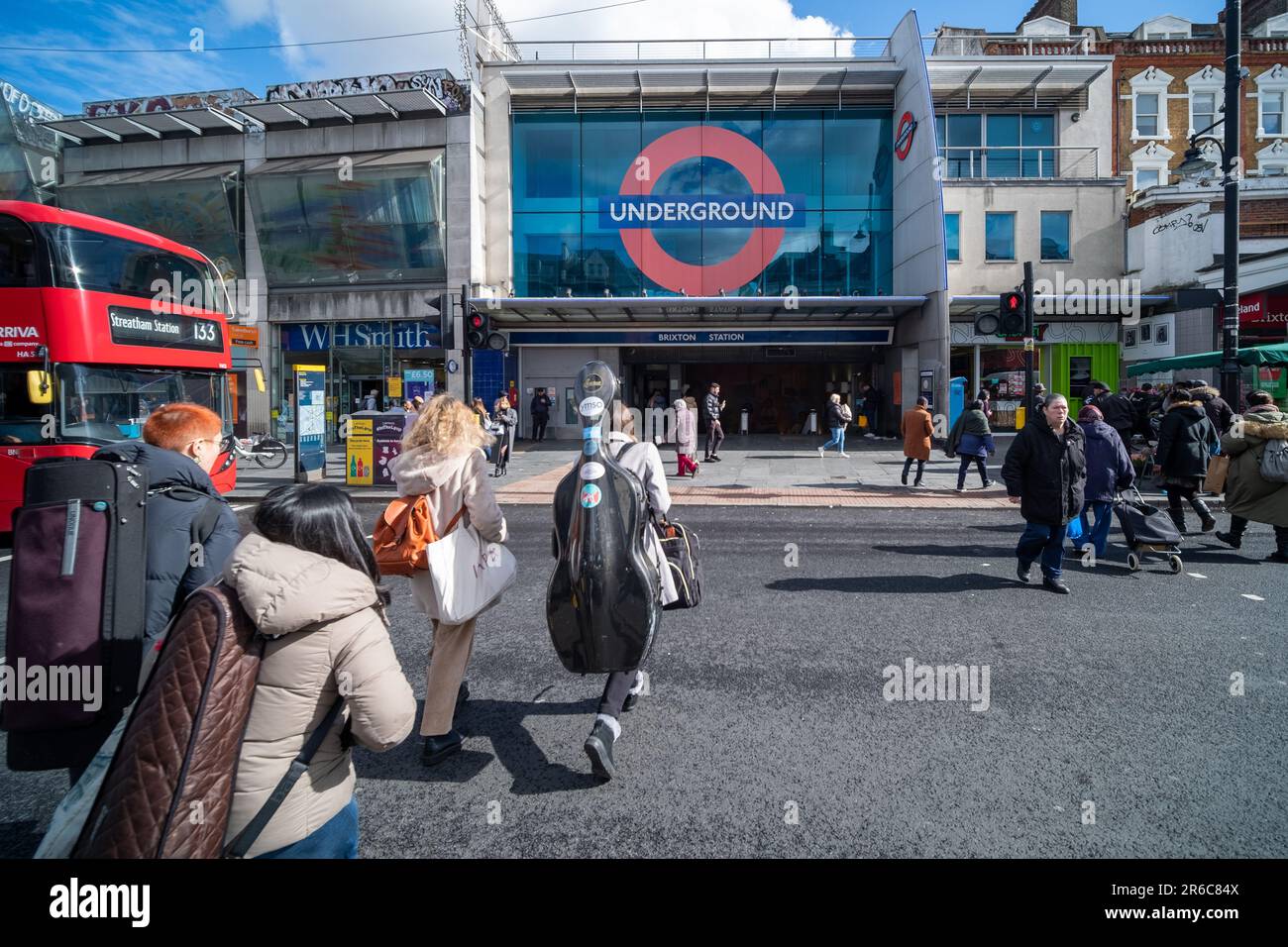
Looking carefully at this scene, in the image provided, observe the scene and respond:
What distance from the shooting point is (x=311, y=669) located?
73.3 inches

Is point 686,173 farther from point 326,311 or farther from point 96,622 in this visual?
point 96,622

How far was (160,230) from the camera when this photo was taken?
2573cm

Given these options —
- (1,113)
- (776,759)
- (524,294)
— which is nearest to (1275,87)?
(524,294)

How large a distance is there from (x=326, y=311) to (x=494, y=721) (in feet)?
77.9

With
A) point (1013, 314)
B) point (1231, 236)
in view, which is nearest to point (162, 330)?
point (1013, 314)

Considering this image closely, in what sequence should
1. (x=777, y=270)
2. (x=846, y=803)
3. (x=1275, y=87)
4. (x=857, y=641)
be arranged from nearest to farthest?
(x=846, y=803), (x=857, y=641), (x=777, y=270), (x=1275, y=87)

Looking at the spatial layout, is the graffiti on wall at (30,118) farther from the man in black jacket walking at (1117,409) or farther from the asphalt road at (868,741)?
the man in black jacket walking at (1117,409)

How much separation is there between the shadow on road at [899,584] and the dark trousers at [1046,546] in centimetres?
31

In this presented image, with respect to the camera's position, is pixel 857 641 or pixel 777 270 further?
pixel 777 270

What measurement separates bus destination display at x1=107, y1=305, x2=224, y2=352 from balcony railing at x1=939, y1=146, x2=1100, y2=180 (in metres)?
22.4

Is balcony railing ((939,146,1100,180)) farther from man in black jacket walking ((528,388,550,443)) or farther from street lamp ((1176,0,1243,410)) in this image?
man in black jacket walking ((528,388,550,443))

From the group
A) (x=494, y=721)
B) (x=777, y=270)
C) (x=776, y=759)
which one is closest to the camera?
(x=776, y=759)

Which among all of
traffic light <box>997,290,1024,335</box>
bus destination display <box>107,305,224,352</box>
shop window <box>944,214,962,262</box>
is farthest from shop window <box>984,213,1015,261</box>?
bus destination display <box>107,305,224,352</box>

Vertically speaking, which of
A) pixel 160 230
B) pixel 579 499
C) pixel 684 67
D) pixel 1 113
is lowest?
pixel 579 499
